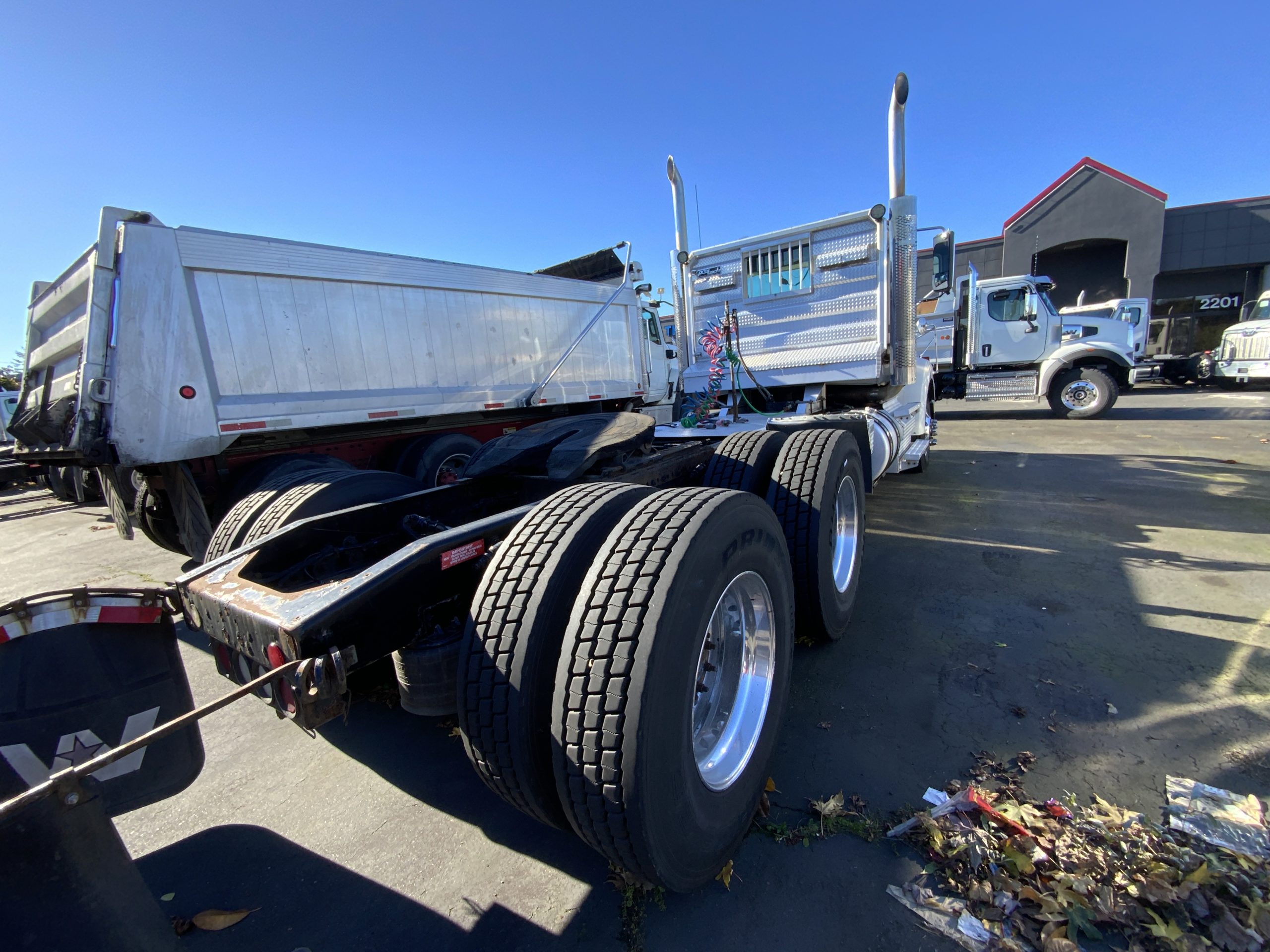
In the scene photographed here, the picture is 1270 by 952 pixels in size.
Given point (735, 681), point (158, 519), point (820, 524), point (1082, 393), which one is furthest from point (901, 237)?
point (1082, 393)

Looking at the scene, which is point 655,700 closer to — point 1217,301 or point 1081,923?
point 1081,923

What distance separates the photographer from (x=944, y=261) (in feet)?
19.3

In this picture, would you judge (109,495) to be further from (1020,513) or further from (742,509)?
(1020,513)

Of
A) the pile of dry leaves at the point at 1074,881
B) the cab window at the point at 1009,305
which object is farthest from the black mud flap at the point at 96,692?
the cab window at the point at 1009,305

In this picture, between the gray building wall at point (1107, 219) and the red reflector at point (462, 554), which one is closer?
the red reflector at point (462, 554)

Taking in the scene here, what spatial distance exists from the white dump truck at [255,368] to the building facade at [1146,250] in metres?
21.0

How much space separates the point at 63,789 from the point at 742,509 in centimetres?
183

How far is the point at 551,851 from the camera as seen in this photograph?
2008 millimetres

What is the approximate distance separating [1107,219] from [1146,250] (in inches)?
77.4

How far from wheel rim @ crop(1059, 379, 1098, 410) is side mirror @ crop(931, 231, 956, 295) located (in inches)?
411

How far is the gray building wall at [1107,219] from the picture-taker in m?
22.6

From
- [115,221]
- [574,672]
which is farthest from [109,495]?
[574,672]

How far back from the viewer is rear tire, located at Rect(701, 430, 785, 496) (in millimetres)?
3453

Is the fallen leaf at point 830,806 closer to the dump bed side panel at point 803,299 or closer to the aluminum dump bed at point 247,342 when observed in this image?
the dump bed side panel at point 803,299
